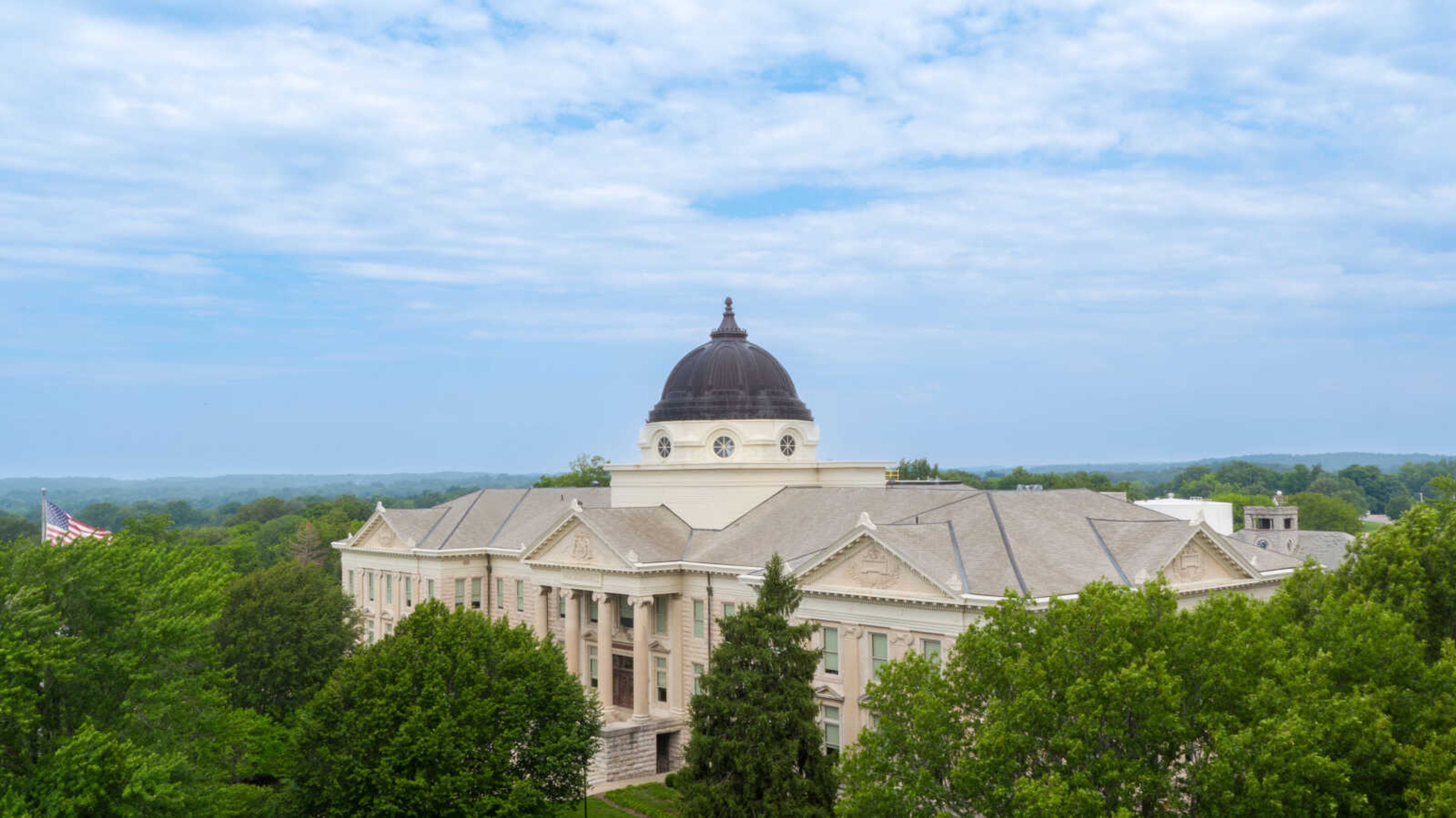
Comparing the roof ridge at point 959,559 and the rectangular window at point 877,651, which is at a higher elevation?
the roof ridge at point 959,559

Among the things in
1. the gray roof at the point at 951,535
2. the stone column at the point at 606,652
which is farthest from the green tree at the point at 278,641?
the stone column at the point at 606,652

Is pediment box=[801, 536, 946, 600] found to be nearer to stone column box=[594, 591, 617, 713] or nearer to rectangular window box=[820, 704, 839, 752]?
rectangular window box=[820, 704, 839, 752]

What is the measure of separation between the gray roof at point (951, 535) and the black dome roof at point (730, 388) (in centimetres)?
447

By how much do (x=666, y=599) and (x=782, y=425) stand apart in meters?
10.1

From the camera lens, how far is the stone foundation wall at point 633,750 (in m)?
48.4

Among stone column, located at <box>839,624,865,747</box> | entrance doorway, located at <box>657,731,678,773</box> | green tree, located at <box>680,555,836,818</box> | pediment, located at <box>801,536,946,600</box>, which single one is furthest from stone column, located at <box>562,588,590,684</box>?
green tree, located at <box>680,555,836,818</box>

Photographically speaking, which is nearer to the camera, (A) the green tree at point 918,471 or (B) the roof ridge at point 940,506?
(B) the roof ridge at point 940,506

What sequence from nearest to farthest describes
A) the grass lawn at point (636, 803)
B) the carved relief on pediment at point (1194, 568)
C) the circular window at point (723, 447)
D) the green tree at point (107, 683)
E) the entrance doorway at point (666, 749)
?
the green tree at point (107, 683), the carved relief on pediment at point (1194, 568), the grass lawn at point (636, 803), the entrance doorway at point (666, 749), the circular window at point (723, 447)

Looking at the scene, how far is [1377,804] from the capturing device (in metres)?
26.3

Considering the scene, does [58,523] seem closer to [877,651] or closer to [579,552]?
[579,552]

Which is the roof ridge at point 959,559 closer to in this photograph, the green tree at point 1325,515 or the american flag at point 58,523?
the american flag at point 58,523

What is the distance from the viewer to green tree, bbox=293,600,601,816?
35000mm

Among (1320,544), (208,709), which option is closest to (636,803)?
(208,709)

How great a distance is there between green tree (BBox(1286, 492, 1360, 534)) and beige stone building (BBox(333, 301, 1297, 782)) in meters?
121
